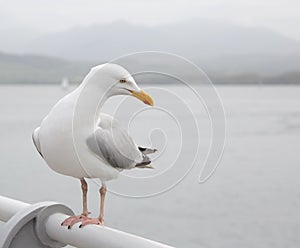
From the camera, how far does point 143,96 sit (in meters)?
0.75

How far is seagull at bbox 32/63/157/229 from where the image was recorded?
76 centimetres

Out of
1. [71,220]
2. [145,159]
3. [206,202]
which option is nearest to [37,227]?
[71,220]

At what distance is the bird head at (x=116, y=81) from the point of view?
76 cm

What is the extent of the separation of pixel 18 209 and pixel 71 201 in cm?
615

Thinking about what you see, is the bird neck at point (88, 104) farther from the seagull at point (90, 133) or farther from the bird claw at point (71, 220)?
the bird claw at point (71, 220)

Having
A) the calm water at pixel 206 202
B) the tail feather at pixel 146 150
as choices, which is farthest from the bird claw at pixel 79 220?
the calm water at pixel 206 202

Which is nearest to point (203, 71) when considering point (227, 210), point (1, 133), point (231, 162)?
point (227, 210)

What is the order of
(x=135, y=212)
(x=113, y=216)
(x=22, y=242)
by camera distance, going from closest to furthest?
(x=22, y=242), (x=113, y=216), (x=135, y=212)

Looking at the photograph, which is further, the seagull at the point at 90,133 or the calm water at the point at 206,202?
the calm water at the point at 206,202

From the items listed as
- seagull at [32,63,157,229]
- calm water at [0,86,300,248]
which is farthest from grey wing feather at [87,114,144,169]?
calm water at [0,86,300,248]

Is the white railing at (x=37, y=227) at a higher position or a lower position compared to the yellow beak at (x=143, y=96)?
lower

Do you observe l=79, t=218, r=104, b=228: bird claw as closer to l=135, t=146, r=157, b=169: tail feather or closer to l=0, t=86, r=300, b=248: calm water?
l=135, t=146, r=157, b=169: tail feather

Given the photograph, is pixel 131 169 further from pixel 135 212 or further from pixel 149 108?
pixel 135 212

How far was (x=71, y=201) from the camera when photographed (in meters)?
6.89
